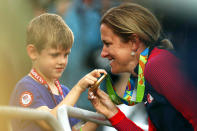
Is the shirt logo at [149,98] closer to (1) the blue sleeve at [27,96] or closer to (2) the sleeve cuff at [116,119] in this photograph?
(2) the sleeve cuff at [116,119]

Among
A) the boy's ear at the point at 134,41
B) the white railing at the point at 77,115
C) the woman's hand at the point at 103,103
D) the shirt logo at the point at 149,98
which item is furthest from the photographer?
the boy's ear at the point at 134,41

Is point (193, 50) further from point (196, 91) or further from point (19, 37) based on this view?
point (19, 37)

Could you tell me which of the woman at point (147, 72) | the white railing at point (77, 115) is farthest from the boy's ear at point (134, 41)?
the white railing at point (77, 115)

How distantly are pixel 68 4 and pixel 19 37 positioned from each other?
560mm

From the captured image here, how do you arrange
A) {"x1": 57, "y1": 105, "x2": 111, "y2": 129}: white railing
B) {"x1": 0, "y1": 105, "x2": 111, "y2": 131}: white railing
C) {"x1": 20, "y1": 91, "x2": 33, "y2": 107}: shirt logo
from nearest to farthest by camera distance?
{"x1": 0, "y1": 105, "x2": 111, "y2": 131}: white railing < {"x1": 57, "y1": 105, "x2": 111, "y2": 129}: white railing < {"x1": 20, "y1": 91, "x2": 33, "y2": 107}: shirt logo

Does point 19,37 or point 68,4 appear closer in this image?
point 19,37

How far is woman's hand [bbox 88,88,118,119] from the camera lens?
203 centimetres

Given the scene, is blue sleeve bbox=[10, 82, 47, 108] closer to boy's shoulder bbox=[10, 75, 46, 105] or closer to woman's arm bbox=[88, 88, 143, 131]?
boy's shoulder bbox=[10, 75, 46, 105]

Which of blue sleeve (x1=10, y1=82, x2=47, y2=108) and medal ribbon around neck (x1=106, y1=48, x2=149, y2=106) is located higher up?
blue sleeve (x1=10, y1=82, x2=47, y2=108)

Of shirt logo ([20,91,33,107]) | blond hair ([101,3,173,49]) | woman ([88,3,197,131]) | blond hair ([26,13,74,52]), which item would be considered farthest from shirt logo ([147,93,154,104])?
shirt logo ([20,91,33,107])

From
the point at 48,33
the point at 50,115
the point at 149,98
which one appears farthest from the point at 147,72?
the point at 50,115

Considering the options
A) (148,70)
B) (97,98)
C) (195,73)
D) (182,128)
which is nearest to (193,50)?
(195,73)

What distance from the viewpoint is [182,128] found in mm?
1905

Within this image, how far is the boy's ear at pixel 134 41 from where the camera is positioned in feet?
6.99
